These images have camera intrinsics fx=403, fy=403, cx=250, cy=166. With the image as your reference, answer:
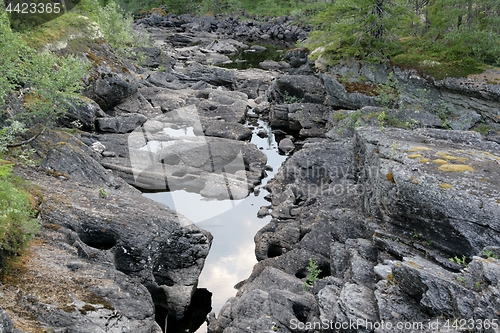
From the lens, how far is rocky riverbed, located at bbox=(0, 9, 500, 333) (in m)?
9.49

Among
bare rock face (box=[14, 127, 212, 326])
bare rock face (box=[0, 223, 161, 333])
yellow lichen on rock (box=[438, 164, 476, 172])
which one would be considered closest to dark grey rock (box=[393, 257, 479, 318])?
yellow lichen on rock (box=[438, 164, 476, 172])

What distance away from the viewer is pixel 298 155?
2295 cm

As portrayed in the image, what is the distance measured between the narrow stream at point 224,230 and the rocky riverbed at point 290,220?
64 cm

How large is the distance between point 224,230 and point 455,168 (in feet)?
37.5

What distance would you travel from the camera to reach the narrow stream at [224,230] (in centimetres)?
1655

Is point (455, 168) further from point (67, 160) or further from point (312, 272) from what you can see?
point (67, 160)

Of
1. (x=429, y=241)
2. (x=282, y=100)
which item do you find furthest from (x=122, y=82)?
(x=429, y=241)

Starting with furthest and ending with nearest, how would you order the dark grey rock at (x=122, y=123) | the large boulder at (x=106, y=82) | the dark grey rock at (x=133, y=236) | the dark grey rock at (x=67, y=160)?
the large boulder at (x=106, y=82)
the dark grey rock at (x=122, y=123)
the dark grey rock at (x=67, y=160)
the dark grey rock at (x=133, y=236)

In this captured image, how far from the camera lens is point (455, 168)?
12.4 m

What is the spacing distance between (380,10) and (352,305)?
26.3 meters

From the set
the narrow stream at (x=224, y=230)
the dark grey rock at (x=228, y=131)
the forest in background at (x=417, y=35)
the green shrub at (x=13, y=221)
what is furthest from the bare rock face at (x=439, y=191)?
the forest in background at (x=417, y=35)

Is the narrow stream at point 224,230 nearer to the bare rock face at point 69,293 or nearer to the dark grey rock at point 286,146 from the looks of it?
the dark grey rock at point 286,146

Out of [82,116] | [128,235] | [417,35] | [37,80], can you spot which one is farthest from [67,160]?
[417,35]

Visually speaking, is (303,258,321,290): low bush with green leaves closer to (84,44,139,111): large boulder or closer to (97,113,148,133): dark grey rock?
(97,113,148,133): dark grey rock
